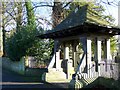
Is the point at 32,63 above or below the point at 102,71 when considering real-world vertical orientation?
above

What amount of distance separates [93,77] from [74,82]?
136cm

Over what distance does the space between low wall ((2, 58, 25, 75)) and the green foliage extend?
0.66 metres

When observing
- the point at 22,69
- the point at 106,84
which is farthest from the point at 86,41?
the point at 22,69

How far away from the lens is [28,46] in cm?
2489

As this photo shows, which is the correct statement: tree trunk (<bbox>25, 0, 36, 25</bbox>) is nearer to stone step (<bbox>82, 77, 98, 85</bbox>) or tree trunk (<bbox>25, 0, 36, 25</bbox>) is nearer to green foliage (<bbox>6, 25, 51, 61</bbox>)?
green foliage (<bbox>6, 25, 51, 61</bbox>)

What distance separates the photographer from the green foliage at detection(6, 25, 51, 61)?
25078mm

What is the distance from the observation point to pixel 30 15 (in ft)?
101

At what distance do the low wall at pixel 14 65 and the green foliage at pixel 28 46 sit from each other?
2.18 ft

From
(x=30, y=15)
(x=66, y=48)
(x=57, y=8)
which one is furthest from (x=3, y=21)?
(x=66, y=48)

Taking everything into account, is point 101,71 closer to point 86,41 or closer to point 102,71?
point 102,71

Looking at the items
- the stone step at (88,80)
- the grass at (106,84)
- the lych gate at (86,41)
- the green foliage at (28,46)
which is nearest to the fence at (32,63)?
the green foliage at (28,46)

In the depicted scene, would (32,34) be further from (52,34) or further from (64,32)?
(64,32)

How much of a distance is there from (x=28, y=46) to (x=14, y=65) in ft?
11.5

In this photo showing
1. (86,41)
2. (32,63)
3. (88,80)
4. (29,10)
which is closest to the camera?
(88,80)
